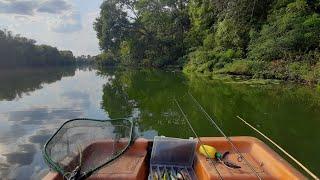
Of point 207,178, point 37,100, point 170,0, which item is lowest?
point 37,100

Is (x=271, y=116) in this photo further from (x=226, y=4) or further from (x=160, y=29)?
(x=160, y=29)

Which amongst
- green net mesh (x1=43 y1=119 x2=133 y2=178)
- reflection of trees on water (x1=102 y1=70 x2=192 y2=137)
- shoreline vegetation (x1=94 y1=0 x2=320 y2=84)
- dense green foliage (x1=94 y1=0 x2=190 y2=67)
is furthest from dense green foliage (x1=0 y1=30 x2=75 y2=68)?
green net mesh (x1=43 y1=119 x2=133 y2=178)

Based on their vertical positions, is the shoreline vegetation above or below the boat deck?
above

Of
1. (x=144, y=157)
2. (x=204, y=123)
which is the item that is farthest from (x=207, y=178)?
(x=204, y=123)

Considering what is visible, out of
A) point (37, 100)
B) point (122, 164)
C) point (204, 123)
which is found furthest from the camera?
point (37, 100)

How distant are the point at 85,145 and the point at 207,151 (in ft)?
5.37

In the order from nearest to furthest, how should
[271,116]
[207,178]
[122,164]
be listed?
[207,178]
[122,164]
[271,116]

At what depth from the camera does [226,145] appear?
5398mm

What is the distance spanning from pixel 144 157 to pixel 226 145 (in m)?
1.24

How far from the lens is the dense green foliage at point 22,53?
225 ft

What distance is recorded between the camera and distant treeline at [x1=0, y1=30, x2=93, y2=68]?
225 ft

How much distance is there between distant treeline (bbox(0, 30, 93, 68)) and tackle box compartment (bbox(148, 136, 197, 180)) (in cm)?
6843

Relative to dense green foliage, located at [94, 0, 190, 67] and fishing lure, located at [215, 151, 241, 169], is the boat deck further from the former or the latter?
dense green foliage, located at [94, 0, 190, 67]

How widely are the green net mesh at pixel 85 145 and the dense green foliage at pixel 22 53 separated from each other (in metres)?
68.0
